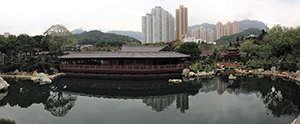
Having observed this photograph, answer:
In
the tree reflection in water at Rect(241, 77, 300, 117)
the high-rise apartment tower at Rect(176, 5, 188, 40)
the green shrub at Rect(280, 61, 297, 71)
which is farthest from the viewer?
the high-rise apartment tower at Rect(176, 5, 188, 40)

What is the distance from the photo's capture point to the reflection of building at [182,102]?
32.3 feet

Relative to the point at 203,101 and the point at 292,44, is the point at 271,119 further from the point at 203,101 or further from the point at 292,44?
the point at 292,44

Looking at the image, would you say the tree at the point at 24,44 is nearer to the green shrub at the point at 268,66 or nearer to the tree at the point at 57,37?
the tree at the point at 57,37

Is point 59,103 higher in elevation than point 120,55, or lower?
lower

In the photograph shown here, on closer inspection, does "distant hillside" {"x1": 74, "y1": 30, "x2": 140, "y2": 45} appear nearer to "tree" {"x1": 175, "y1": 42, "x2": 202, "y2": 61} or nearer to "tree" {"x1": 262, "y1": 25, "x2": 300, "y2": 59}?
"tree" {"x1": 175, "y1": 42, "x2": 202, "y2": 61}

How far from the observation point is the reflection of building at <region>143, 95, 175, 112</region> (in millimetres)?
10094

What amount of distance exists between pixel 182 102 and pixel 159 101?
1.67m

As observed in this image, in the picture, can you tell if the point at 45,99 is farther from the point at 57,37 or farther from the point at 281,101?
the point at 57,37

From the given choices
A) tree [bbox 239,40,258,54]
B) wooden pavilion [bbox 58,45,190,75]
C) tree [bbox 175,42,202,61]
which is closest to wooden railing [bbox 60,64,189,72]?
wooden pavilion [bbox 58,45,190,75]

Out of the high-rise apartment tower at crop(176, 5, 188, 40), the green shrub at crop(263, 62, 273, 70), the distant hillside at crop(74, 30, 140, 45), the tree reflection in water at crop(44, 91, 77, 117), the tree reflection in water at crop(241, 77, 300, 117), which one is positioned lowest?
the tree reflection in water at crop(44, 91, 77, 117)

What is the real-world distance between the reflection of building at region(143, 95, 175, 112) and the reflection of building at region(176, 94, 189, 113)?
0.46 meters

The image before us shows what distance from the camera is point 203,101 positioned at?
1127 cm

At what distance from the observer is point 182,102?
11062 millimetres

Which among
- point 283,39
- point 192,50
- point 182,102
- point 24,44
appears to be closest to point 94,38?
point 24,44
